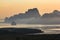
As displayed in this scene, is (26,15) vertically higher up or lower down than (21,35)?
higher up

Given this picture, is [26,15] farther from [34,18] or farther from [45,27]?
[45,27]

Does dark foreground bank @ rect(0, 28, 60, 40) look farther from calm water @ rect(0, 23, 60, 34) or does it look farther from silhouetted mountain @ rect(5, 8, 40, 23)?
silhouetted mountain @ rect(5, 8, 40, 23)

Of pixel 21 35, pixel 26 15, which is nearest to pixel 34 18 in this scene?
pixel 26 15

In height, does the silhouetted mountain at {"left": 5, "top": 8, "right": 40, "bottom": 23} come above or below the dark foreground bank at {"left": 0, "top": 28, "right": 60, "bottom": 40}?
above

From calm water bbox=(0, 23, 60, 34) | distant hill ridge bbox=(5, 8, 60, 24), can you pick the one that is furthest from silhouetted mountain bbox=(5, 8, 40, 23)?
calm water bbox=(0, 23, 60, 34)

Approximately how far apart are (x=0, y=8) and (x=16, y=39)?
1.94 ft

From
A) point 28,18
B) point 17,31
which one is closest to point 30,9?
point 28,18

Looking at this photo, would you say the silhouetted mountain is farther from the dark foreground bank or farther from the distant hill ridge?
the dark foreground bank

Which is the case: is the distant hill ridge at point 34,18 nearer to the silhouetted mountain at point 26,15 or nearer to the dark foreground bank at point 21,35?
the silhouetted mountain at point 26,15

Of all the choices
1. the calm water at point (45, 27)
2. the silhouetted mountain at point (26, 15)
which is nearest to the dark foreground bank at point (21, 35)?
the calm water at point (45, 27)

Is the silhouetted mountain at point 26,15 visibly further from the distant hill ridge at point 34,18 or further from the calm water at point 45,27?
the calm water at point 45,27

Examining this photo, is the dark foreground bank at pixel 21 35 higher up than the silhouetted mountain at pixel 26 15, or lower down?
lower down

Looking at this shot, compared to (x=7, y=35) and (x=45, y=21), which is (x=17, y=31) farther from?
(x=45, y=21)

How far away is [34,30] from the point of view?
11.4 ft
